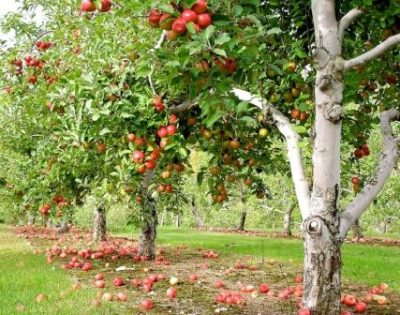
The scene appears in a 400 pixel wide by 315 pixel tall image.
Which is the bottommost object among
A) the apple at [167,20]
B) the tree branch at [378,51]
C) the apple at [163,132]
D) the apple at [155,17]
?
the apple at [163,132]

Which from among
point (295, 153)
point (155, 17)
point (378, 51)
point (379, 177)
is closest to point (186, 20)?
point (155, 17)

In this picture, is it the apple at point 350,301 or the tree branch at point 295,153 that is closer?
the tree branch at point 295,153

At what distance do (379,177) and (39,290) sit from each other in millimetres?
5724

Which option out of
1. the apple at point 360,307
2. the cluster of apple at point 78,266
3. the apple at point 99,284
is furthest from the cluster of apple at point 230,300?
the cluster of apple at point 78,266

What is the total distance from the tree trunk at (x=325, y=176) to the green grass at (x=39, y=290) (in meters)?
2.87

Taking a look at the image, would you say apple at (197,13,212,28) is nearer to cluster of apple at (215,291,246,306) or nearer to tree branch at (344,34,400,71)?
tree branch at (344,34,400,71)

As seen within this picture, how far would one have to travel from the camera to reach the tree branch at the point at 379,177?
20.4 ft

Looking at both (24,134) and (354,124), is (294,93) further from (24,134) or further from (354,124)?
(24,134)

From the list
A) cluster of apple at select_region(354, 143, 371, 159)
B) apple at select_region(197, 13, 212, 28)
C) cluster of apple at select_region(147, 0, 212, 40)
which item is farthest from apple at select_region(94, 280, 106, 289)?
apple at select_region(197, 13, 212, 28)

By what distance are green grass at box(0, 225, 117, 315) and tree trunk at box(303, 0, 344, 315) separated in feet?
9.42

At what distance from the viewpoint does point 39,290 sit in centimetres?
820

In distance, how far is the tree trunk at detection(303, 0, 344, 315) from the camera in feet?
19.1

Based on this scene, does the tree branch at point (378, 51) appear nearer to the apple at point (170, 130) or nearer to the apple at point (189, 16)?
the apple at point (170, 130)

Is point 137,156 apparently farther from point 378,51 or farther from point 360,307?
point 360,307
